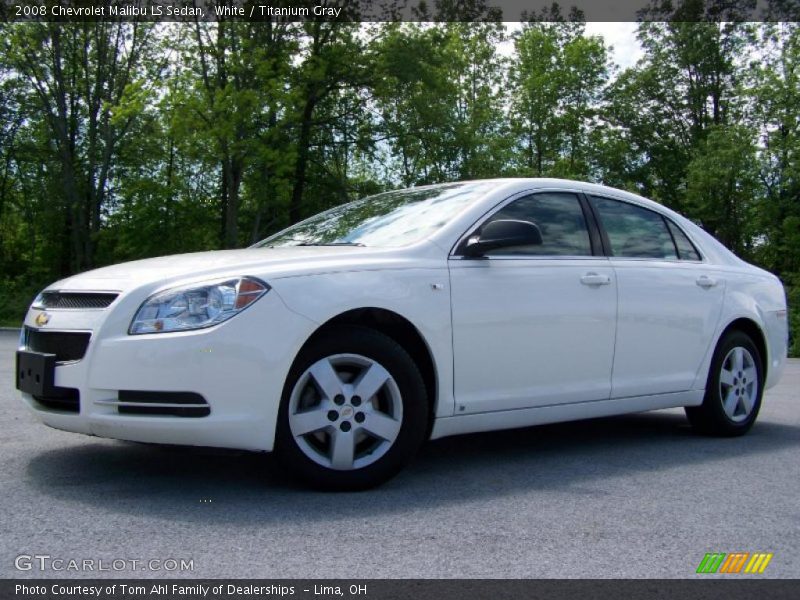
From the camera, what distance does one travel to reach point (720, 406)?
6.10m

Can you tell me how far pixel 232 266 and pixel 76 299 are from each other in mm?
754

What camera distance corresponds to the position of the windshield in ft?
16.1

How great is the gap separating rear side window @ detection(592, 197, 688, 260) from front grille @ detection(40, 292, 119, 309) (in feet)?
9.79

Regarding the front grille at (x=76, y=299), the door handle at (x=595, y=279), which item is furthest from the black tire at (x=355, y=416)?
the door handle at (x=595, y=279)

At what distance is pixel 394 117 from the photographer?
3030 centimetres

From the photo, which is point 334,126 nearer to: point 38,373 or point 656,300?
point 656,300

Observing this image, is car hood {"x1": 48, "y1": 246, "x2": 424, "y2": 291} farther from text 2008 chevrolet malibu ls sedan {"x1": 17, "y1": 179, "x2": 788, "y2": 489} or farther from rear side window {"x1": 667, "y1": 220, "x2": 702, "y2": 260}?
rear side window {"x1": 667, "y1": 220, "x2": 702, "y2": 260}

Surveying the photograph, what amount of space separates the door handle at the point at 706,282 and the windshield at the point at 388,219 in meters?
1.67

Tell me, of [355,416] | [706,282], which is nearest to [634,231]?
[706,282]

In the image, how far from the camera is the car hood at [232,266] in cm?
410

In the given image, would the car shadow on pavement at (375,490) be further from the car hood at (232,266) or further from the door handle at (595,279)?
the door handle at (595,279)

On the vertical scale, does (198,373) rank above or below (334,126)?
below
